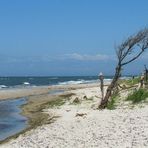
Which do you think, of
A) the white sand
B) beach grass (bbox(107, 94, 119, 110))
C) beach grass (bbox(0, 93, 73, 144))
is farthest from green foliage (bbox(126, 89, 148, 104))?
beach grass (bbox(0, 93, 73, 144))

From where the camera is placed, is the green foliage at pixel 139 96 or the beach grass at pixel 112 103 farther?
the green foliage at pixel 139 96

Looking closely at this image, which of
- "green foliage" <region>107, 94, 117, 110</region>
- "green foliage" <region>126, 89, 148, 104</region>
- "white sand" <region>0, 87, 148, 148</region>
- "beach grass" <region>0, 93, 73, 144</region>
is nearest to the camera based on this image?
"white sand" <region>0, 87, 148, 148</region>

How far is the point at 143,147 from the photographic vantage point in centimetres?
1683

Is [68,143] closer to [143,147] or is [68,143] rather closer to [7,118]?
[143,147]

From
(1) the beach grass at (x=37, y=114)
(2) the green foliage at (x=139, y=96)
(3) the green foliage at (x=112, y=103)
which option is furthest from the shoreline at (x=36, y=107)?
(2) the green foliage at (x=139, y=96)

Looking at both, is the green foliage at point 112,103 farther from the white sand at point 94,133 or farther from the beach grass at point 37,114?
the white sand at point 94,133

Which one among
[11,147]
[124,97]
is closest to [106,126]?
[11,147]

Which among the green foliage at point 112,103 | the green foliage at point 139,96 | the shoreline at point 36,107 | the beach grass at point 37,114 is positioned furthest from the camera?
the green foliage at point 139,96

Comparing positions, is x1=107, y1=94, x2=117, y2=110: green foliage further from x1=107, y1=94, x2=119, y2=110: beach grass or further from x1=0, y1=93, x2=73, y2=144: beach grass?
x1=0, y1=93, x2=73, y2=144: beach grass

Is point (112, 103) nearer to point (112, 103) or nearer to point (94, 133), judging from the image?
point (112, 103)

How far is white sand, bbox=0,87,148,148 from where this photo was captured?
1825 centimetres

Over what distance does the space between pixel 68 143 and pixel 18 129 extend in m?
8.90

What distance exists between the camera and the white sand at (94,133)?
18.2m

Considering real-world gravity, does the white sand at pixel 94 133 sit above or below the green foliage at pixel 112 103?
below
